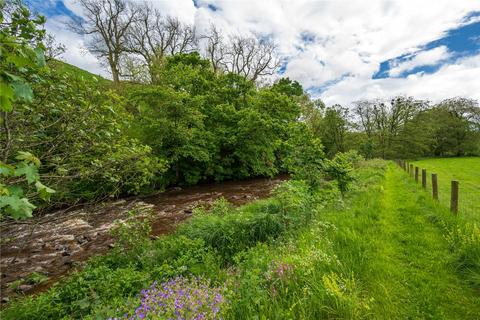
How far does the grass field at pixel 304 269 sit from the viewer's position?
2994 millimetres

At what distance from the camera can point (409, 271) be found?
404cm

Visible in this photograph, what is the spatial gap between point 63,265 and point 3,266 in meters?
1.84

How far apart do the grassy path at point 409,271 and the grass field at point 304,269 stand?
0.6 inches

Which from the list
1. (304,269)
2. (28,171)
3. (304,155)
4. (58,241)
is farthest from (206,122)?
(28,171)

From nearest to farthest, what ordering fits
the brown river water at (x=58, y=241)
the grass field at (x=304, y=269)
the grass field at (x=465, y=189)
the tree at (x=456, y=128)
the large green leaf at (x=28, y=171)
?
the large green leaf at (x=28, y=171) < the grass field at (x=304, y=269) < the brown river water at (x=58, y=241) < the grass field at (x=465, y=189) < the tree at (x=456, y=128)

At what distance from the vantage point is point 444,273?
3869mm

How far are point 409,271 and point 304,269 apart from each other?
86.7 inches

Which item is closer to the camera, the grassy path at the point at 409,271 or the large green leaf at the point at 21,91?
the large green leaf at the point at 21,91

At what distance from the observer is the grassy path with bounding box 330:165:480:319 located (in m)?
3.07

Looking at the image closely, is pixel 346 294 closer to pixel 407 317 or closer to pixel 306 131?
pixel 407 317

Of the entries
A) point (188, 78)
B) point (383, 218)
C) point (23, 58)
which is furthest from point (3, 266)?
point (188, 78)

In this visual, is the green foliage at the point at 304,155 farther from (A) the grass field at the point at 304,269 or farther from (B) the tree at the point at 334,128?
(B) the tree at the point at 334,128

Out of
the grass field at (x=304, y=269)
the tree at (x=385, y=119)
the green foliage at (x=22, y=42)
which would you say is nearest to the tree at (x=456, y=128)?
the tree at (x=385, y=119)

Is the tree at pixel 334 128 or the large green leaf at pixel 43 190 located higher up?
the tree at pixel 334 128
